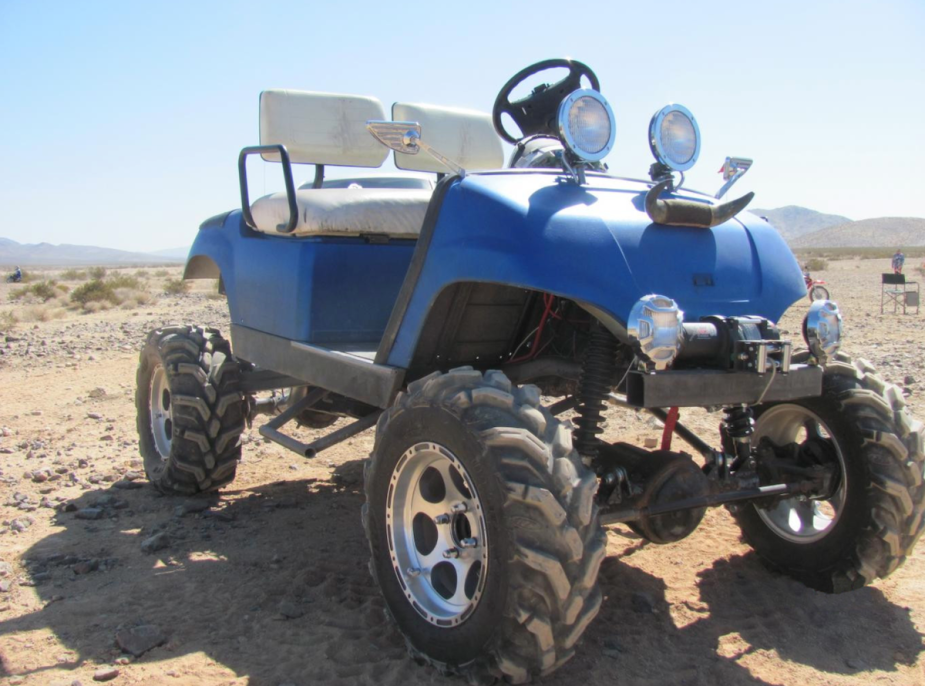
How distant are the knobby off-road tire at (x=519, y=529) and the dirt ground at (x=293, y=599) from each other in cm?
38

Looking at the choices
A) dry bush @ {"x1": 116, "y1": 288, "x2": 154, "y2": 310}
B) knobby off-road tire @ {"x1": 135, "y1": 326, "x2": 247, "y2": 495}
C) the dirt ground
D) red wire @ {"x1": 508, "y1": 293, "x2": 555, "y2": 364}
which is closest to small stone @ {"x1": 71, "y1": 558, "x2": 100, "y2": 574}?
the dirt ground

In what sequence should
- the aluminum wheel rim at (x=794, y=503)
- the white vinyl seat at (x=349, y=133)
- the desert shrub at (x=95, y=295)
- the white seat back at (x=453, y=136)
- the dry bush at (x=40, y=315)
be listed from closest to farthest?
the aluminum wheel rim at (x=794, y=503)
the white vinyl seat at (x=349, y=133)
the white seat back at (x=453, y=136)
the dry bush at (x=40, y=315)
the desert shrub at (x=95, y=295)

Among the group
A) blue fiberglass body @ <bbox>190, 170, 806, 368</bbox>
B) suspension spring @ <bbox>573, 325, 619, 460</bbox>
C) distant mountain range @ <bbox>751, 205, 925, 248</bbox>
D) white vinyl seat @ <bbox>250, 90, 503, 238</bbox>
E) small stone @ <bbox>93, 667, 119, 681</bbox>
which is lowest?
small stone @ <bbox>93, 667, 119, 681</bbox>

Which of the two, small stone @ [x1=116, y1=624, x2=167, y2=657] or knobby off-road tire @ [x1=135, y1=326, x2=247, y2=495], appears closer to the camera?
small stone @ [x1=116, y1=624, x2=167, y2=657]

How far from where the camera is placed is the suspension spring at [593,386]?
338 cm

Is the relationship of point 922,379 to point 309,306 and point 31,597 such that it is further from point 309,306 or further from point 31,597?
point 31,597

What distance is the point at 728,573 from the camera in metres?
4.35

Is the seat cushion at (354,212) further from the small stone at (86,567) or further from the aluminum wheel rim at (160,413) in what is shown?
the small stone at (86,567)

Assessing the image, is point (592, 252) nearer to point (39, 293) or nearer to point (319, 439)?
point (319, 439)

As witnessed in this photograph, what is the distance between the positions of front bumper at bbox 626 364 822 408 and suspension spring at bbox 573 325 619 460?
1.23 feet

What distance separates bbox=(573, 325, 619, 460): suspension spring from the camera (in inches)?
133

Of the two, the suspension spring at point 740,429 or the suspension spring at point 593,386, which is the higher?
the suspension spring at point 593,386

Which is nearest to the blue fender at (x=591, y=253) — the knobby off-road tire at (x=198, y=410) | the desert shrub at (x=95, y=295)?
the knobby off-road tire at (x=198, y=410)

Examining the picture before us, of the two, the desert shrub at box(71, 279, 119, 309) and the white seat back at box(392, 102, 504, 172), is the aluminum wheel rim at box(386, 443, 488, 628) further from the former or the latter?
the desert shrub at box(71, 279, 119, 309)
